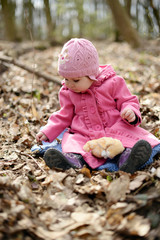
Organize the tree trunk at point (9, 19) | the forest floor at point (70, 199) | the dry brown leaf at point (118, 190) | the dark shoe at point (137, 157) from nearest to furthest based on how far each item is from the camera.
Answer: the forest floor at point (70, 199)
the dry brown leaf at point (118, 190)
the dark shoe at point (137, 157)
the tree trunk at point (9, 19)

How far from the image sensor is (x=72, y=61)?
230 centimetres

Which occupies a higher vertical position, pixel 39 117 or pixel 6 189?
pixel 6 189

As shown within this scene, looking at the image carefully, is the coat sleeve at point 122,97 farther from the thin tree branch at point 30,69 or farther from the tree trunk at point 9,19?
the tree trunk at point 9,19

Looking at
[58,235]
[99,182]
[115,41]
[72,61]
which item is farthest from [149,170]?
[115,41]

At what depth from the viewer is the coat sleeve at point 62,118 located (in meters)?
2.64

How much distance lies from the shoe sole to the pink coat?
256 millimetres

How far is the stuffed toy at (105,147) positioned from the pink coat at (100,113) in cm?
14

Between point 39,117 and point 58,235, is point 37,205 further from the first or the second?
point 39,117

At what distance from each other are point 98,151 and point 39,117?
1423 millimetres

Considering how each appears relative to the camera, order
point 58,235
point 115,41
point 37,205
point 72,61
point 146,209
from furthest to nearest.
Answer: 1. point 115,41
2. point 72,61
3. point 37,205
4. point 146,209
5. point 58,235

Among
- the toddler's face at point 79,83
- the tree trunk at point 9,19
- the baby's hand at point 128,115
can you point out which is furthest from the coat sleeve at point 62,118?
the tree trunk at point 9,19

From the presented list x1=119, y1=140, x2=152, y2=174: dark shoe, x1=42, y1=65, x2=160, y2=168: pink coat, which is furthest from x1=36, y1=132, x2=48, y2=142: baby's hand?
x1=119, y1=140, x2=152, y2=174: dark shoe

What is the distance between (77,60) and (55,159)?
912 mm

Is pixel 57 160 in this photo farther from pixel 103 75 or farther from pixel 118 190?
pixel 103 75
